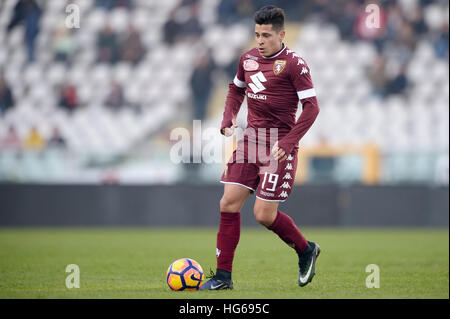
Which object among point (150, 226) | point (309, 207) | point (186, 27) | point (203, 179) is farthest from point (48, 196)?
point (186, 27)

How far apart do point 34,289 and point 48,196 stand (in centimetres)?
792

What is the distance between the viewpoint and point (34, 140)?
1491 centimetres

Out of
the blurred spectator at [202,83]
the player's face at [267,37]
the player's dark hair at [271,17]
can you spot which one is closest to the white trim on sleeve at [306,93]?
the player's face at [267,37]

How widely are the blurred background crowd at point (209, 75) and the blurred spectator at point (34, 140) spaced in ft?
0.12

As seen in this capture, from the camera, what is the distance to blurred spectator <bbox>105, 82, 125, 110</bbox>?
1686 cm

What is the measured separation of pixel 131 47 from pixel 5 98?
3109 mm

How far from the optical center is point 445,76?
17.8 meters

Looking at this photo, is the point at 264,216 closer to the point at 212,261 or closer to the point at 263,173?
the point at 263,173

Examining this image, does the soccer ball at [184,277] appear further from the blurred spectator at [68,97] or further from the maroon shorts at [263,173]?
the blurred spectator at [68,97]

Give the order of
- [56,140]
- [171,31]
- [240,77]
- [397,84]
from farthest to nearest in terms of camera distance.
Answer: [171,31] → [397,84] → [56,140] → [240,77]

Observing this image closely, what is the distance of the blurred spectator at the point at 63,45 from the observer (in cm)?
1753

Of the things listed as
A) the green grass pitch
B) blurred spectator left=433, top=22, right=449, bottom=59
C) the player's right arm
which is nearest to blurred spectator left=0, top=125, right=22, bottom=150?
the green grass pitch

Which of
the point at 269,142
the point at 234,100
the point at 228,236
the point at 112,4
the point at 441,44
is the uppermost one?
the point at 112,4

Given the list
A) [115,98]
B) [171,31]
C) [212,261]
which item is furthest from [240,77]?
[171,31]
